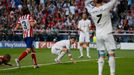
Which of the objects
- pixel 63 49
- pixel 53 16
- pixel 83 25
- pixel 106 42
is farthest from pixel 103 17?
pixel 53 16

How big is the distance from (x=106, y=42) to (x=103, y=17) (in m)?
0.78

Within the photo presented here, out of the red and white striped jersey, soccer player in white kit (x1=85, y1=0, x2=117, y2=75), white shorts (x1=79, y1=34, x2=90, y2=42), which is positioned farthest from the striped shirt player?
white shorts (x1=79, y1=34, x2=90, y2=42)

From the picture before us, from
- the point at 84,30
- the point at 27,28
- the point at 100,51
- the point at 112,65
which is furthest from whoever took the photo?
the point at 84,30

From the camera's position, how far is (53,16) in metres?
39.4

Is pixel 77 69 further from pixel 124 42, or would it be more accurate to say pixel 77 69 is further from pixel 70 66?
pixel 124 42

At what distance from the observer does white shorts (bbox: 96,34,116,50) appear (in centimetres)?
1435

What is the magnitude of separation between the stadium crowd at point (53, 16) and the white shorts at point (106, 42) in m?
20.4

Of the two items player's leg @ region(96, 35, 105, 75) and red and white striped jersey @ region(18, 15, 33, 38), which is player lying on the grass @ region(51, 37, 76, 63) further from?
player's leg @ region(96, 35, 105, 75)

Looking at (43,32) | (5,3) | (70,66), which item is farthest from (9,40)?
(70,66)

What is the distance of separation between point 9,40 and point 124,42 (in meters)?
9.35

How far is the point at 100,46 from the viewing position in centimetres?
1468

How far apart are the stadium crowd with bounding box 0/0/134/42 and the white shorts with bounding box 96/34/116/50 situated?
20.4 metres

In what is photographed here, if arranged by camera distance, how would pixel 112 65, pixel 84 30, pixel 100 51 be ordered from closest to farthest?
pixel 112 65
pixel 100 51
pixel 84 30

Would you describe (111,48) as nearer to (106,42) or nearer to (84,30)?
(106,42)
